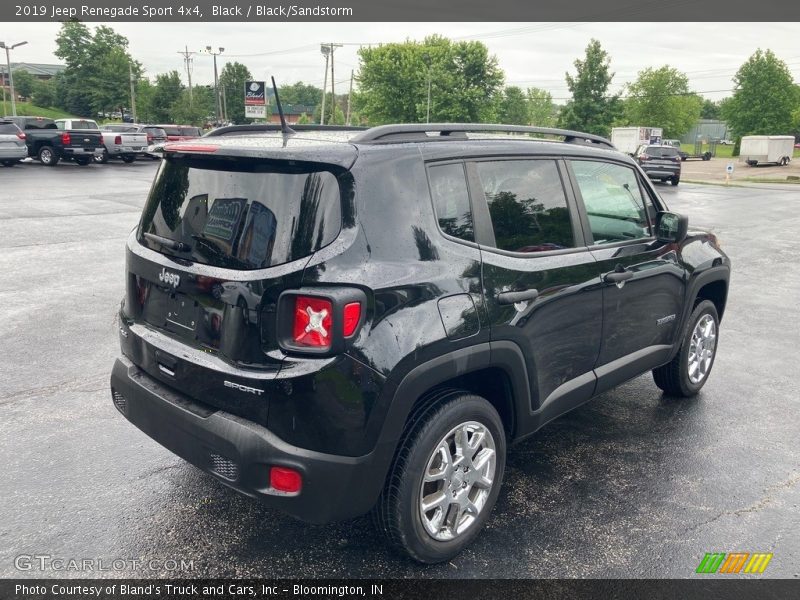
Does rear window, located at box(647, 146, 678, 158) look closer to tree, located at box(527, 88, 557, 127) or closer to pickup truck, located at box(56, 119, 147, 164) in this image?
pickup truck, located at box(56, 119, 147, 164)

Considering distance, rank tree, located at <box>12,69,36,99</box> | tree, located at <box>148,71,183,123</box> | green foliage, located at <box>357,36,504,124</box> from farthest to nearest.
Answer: tree, located at <box>12,69,36,99</box> < tree, located at <box>148,71,183,123</box> < green foliage, located at <box>357,36,504,124</box>

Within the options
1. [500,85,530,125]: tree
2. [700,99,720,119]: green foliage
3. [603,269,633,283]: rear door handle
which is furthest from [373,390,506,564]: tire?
[700,99,720,119]: green foliage

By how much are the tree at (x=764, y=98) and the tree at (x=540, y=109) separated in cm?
6828

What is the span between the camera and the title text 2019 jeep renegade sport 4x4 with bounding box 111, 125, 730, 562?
256 centimetres

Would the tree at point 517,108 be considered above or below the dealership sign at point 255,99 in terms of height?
above

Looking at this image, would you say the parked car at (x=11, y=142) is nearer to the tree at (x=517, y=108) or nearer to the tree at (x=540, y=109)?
the tree at (x=517, y=108)

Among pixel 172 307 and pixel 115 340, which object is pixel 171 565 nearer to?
pixel 172 307

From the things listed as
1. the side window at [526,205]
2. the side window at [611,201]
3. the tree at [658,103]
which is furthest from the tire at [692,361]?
the tree at [658,103]

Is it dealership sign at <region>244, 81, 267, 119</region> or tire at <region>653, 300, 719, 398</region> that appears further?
dealership sign at <region>244, 81, 267, 119</region>

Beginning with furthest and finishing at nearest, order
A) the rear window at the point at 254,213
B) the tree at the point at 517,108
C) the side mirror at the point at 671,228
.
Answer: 1. the tree at the point at 517,108
2. the side mirror at the point at 671,228
3. the rear window at the point at 254,213

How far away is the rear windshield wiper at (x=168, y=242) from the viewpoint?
294 cm

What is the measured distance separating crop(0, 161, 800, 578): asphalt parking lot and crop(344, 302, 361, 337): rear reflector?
3.81 ft

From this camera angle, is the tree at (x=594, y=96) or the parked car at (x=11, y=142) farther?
the tree at (x=594, y=96)

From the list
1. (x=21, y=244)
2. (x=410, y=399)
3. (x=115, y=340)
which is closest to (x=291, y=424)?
(x=410, y=399)
